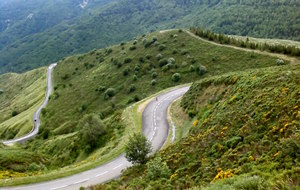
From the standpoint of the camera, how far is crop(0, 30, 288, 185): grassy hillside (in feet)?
155

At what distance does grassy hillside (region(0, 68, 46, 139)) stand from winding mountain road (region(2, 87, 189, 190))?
50699mm

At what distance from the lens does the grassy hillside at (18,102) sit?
90.2m

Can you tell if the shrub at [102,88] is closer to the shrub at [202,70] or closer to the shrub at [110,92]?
the shrub at [110,92]

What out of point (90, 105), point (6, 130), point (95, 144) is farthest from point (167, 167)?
point (6, 130)

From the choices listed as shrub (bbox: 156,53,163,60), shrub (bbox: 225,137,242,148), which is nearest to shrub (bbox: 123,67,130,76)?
shrub (bbox: 156,53,163,60)

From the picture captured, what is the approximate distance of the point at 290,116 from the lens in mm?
17156

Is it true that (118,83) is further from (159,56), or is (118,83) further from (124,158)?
(124,158)

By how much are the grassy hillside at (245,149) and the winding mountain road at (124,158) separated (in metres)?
6.15

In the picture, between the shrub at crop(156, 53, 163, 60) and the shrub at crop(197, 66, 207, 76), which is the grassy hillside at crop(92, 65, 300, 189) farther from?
the shrub at crop(156, 53, 163, 60)

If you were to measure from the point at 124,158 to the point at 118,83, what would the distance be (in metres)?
50.3

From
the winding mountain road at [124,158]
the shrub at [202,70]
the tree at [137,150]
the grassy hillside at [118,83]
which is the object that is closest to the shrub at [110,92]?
the grassy hillside at [118,83]

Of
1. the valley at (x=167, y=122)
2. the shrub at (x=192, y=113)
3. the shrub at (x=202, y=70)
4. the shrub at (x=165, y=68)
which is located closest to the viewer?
the valley at (x=167, y=122)

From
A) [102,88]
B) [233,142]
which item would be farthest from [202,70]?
[233,142]

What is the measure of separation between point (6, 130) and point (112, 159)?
7037 centimetres
